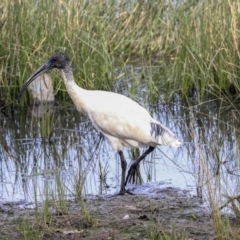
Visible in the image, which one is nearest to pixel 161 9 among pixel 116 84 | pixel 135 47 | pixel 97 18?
pixel 135 47

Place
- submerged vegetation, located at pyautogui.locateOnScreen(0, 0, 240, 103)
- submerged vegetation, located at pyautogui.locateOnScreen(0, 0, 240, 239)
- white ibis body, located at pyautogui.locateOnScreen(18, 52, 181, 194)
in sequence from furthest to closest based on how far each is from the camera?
submerged vegetation, located at pyautogui.locateOnScreen(0, 0, 240, 103) → submerged vegetation, located at pyautogui.locateOnScreen(0, 0, 240, 239) → white ibis body, located at pyautogui.locateOnScreen(18, 52, 181, 194)

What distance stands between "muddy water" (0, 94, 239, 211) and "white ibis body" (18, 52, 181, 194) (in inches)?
8.3

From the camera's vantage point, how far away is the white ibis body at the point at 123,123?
20.6ft

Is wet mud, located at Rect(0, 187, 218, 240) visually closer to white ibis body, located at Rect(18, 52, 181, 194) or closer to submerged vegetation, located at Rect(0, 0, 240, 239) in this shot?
white ibis body, located at Rect(18, 52, 181, 194)

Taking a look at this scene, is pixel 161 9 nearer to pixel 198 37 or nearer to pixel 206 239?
pixel 198 37

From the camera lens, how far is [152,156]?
7043 millimetres

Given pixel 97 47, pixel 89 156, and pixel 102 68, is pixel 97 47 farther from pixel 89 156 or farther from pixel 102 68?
pixel 89 156

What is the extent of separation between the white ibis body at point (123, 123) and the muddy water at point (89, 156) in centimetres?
21

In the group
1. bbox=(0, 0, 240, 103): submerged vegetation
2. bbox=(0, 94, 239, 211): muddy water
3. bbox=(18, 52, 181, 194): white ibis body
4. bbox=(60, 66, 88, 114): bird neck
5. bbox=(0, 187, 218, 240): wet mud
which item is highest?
bbox=(0, 0, 240, 103): submerged vegetation

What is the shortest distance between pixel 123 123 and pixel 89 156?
33.1 inches

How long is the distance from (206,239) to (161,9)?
20.8 feet

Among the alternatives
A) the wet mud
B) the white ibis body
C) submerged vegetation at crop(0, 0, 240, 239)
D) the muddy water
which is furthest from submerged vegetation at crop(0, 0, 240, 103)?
the wet mud

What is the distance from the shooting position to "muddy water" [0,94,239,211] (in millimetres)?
6055

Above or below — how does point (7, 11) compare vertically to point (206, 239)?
above
